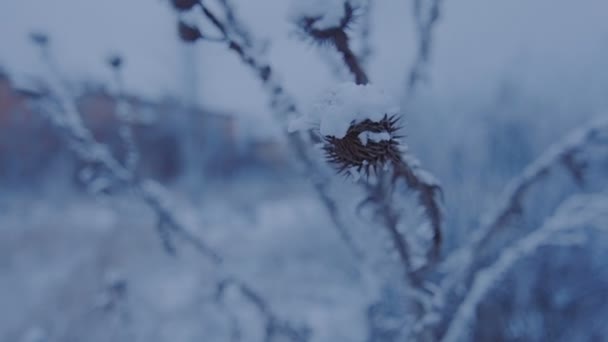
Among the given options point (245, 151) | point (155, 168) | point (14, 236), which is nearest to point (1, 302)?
point (14, 236)

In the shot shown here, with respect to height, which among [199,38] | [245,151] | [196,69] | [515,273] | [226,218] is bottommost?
[199,38]

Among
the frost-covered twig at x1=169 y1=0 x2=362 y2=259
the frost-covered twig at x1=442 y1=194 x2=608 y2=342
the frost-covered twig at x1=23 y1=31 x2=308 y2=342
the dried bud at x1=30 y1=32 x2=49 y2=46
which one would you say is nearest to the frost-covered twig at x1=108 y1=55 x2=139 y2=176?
the frost-covered twig at x1=23 y1=31 x2=308 y2=342

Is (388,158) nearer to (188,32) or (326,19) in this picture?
(326,19)

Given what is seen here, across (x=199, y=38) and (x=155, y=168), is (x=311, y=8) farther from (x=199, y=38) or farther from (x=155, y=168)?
(x=155, y=168)

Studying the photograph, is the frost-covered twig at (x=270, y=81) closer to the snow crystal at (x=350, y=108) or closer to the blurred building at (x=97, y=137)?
the snow crystal at (x=350, y=108)

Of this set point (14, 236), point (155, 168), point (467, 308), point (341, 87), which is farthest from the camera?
point (155, 168)

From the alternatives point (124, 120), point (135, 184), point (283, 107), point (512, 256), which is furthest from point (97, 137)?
point (512, 256)

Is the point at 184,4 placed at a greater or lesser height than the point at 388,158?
greater
